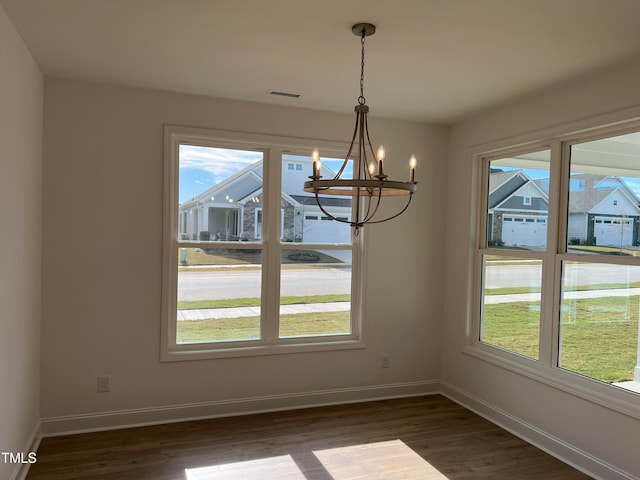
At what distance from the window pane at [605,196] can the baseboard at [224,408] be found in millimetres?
2046

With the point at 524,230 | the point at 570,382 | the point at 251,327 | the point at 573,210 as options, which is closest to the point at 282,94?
the point at 251,327

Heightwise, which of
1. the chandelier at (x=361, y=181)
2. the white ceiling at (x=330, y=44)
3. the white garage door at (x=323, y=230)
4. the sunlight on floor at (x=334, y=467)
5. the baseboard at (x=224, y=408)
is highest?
the white ceiling at (x=330, y=44)

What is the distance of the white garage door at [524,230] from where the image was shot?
3.50m

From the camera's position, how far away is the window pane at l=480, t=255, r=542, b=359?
11.7 ft

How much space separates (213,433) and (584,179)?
10.5 feet

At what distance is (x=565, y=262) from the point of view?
328 cm

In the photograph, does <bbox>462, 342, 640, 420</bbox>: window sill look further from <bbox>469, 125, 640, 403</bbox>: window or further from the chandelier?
the chandelier

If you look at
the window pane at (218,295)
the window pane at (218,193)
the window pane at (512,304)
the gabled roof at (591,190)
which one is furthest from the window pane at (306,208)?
the gabled roof at (591,190)

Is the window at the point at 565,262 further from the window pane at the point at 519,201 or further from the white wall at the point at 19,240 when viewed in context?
the white wall at the point at 19,240

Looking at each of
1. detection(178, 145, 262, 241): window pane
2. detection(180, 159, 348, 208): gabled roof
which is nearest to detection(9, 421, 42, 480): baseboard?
detection(178, 145, 262, 241): window pane

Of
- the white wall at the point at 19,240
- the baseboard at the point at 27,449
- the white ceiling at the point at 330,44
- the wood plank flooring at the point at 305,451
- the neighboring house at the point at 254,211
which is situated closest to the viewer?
the white ceiling at the point at 330,44

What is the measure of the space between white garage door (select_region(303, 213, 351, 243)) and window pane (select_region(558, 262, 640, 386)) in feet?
5.94

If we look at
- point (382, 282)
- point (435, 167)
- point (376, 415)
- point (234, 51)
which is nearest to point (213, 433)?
point (376, 415)

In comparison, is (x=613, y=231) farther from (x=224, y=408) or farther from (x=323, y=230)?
(x=224, y=408)
